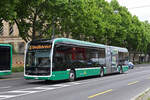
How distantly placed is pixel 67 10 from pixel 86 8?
6400 mm

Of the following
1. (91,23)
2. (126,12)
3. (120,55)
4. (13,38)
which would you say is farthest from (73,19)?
(126,12)

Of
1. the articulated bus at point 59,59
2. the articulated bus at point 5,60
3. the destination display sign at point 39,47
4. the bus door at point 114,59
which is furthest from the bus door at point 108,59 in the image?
the destination display sign at point 39,47

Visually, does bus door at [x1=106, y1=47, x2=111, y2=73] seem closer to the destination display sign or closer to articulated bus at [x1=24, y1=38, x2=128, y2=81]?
articulated bus at [x1=24, y1=38, x2=128, y2=81]

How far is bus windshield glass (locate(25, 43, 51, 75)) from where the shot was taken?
16625 millimetres

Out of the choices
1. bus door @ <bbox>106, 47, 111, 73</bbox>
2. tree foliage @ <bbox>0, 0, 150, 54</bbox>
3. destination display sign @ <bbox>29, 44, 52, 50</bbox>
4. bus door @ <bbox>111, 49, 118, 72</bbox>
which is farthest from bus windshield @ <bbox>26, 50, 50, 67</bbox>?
bus door @ <bbox>111, 49, 118, 72</bbox>

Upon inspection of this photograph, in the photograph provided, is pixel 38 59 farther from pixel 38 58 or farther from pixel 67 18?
pixel 67 18

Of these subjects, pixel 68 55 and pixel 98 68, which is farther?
pixel 98 68

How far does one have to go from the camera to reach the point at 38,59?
16.9 metres

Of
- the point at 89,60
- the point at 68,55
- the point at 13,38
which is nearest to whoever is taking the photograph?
the point at 68,55

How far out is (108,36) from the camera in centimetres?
4688

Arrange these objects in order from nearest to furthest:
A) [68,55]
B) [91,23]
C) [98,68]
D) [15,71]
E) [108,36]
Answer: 1. [68,55]
2. [98,68]
3. [15,71]
4. [91,23]
5. [108,36]

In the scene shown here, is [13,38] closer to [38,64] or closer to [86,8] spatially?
[86,8]

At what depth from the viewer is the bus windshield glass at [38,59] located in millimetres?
16625

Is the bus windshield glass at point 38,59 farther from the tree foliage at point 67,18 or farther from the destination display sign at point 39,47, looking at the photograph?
the tree foliage at point 67,18
